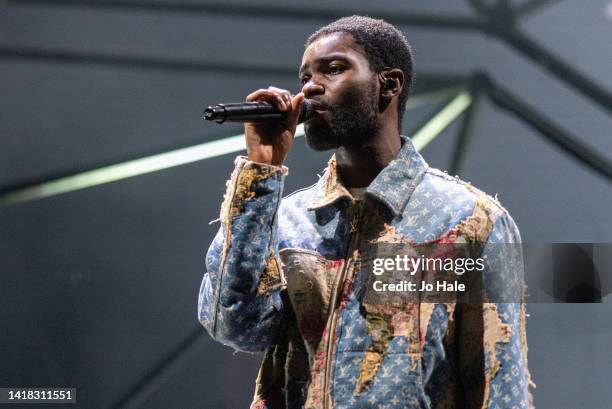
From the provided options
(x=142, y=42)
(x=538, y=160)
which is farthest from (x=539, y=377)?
(x=142, y=42)

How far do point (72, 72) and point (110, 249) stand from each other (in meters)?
0.36

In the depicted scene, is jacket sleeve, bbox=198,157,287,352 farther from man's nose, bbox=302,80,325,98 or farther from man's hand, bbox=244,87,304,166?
man's nose, bbox=302,80,325,98

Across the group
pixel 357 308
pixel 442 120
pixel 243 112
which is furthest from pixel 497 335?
pixel 442 120

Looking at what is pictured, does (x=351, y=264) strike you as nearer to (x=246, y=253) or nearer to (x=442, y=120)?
(x=246, y=253)

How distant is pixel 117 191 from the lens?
1.80 metres

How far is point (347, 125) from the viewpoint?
1.22 metres

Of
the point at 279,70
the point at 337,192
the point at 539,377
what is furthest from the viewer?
the point at 279,70

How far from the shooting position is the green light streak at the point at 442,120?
1.73 m

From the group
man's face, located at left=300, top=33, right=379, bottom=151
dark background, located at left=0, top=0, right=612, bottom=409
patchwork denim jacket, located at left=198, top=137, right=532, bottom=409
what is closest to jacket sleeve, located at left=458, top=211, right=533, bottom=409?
patchwork denim jacket, located at left=198, top=137, right=532, bottom=409

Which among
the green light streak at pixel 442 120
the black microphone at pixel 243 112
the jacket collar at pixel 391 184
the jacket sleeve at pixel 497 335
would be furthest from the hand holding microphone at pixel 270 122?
the green light streak at pixel 442 120

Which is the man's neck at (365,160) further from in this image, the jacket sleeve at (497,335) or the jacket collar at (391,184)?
the jacket sleeve at (497,335)

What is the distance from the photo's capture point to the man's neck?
1249 mm

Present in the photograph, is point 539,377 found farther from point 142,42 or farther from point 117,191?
point 142,42

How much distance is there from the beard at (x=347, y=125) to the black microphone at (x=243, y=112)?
0.29ft
